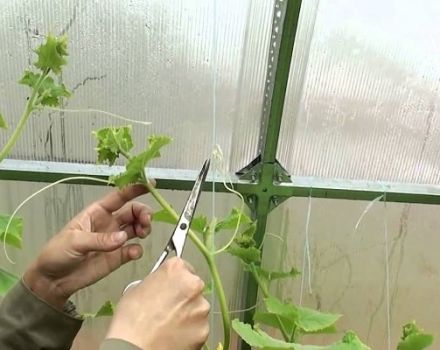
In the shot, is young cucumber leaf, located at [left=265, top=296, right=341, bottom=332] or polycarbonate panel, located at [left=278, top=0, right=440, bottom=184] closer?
young cucumber leaf, located at [left=265, top=296, right=341, bottom=332]

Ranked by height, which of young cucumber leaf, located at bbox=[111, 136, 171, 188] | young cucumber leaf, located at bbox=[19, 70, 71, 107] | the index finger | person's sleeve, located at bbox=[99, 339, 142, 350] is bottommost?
person's sleeve, located at bbox=[99, 339, 142, 350]

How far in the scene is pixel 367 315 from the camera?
1309 millimetres

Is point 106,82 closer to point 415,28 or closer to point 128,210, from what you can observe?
point 128,210

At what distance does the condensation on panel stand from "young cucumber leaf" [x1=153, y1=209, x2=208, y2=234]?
0.96 feet

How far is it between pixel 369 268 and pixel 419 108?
1.08 ft

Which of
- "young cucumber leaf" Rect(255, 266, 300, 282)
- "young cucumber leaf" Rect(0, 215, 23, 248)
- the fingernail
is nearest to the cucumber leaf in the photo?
"young cucumber leaf" Rect(255, 266, 300, 282)

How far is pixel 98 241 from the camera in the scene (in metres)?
0.76

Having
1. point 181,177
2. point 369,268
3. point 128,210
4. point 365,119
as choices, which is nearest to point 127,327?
point 128,210

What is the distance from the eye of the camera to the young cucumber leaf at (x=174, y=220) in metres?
0.79

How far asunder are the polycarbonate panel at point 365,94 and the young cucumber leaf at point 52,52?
0.39 meters

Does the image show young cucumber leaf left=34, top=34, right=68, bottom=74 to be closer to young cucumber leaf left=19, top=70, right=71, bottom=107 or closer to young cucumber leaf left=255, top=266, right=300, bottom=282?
young cucumber leaf left=19, top=70, right=71, bottom=107

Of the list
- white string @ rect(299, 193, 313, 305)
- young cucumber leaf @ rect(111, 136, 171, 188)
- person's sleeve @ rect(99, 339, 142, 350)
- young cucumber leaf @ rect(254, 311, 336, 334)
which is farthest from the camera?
white string @ rect(299, 193, 313, 305)

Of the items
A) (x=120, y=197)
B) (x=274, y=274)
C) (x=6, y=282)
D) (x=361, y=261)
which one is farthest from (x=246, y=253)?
(x=361, y=261)

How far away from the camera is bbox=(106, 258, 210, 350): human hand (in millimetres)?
620
